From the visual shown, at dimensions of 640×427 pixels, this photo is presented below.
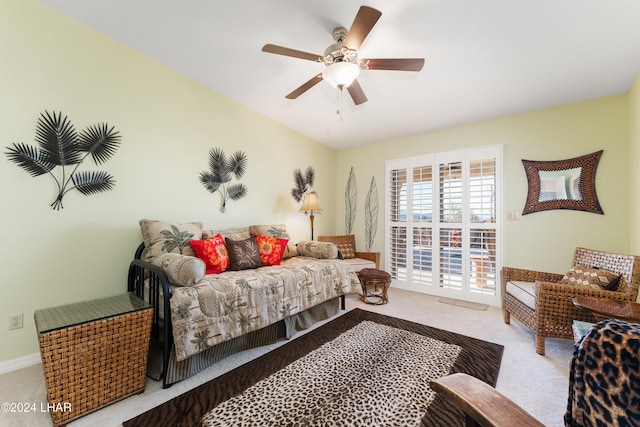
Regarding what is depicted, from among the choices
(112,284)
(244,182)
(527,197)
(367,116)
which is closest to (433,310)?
(527,197)

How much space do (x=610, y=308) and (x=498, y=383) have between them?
912mm

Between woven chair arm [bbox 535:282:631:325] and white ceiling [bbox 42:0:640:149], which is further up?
white ceiling [bbox 42:0:640:149]

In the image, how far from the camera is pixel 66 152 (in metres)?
2.04

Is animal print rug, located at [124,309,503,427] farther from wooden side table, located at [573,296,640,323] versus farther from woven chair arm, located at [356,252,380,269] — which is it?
woven chair arm, located at [356,252,380,269]

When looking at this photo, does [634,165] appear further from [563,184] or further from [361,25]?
[361,25]

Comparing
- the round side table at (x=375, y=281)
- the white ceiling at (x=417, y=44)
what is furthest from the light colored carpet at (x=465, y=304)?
the white ceiling at (x=417, y=44)

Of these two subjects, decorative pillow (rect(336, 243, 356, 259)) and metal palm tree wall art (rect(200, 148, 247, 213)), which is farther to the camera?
decorative pillow (rect(336, 243, 356, 259))

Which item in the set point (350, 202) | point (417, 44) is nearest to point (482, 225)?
point (350, 202)

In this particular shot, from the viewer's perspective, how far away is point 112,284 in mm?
2273

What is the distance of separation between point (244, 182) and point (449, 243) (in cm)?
306

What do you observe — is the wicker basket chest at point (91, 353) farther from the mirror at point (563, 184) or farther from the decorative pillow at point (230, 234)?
the mirror at point (563, 184)

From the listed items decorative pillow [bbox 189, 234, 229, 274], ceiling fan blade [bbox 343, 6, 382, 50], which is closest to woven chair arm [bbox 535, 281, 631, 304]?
ceiling fan blade [bbox 343, 6, 382, 50]

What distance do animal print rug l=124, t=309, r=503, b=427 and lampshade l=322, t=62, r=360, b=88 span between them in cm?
215

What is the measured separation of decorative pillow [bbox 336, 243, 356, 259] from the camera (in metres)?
4.27
